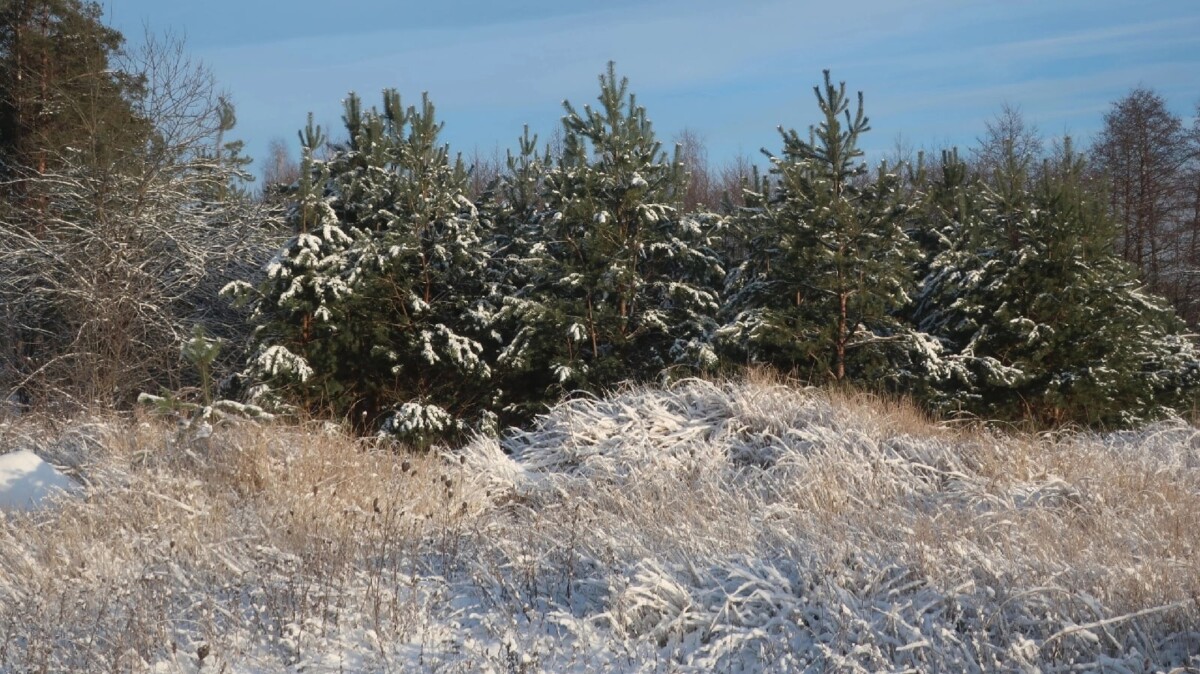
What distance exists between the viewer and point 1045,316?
41.6 ft

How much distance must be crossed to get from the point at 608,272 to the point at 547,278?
0.95m

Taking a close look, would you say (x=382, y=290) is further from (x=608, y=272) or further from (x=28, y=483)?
(x=28, y=483)

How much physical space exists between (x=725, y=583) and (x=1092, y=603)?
160cm

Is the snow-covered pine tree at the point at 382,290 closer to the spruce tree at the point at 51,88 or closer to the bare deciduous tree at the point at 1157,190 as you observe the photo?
the spruce tree at the point at 51,88

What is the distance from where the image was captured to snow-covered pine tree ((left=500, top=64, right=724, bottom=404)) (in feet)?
42.8

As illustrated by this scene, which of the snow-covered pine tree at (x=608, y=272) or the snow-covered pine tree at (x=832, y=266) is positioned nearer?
the snow-covered pine tree at (x=832, y=266)

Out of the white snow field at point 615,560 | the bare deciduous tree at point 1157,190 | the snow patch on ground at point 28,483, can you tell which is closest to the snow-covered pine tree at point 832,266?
the white snow field at point 615,560

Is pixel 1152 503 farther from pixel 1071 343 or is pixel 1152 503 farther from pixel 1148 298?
pixel 1148 298

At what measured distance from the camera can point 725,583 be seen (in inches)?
179

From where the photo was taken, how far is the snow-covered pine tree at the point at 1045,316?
40.3 ft

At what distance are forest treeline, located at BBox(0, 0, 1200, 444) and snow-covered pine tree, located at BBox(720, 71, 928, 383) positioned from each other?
0.04 meters

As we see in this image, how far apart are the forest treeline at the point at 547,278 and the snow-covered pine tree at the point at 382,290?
1.8 inches

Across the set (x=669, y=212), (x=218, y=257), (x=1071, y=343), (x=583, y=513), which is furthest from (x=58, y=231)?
(x=1071, y=343)

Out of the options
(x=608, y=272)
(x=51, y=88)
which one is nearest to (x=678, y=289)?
(x=608, y=272)
